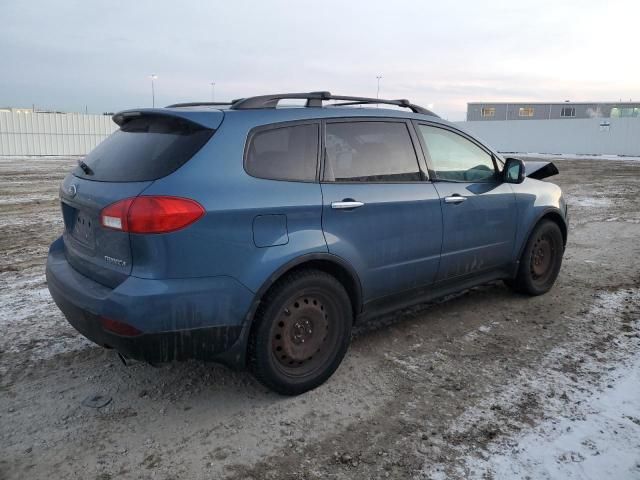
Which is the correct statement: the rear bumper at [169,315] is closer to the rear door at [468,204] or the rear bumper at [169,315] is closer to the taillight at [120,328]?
the taillight at [120,328]

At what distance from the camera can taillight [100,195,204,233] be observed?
2.53 meters

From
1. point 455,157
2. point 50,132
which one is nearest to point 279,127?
point 455,157

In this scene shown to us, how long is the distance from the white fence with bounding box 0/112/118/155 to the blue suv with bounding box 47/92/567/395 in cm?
2842

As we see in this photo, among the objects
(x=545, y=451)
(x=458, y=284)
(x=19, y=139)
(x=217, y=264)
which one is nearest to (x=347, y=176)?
(x=217, y=264)

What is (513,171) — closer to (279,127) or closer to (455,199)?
(455,199)

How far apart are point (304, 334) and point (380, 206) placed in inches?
38.4

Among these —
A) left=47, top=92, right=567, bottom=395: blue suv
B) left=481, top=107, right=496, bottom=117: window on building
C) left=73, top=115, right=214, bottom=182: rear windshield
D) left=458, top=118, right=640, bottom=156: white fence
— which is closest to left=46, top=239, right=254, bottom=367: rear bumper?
left=47, top=92, right=567, bottom=395: blue suv

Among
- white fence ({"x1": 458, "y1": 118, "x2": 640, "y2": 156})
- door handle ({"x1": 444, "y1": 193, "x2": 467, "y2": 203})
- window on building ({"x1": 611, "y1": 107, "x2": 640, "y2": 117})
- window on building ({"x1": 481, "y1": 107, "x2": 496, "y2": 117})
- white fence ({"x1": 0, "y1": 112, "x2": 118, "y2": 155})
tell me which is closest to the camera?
door handle ({"x1": 444, "y1": 193, "x2": 467, "y2": 203})

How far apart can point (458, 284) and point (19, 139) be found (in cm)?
2951

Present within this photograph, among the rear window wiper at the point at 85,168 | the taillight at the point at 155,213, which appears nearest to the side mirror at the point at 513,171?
the taillight at the point at 155,213

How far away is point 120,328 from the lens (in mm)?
2574

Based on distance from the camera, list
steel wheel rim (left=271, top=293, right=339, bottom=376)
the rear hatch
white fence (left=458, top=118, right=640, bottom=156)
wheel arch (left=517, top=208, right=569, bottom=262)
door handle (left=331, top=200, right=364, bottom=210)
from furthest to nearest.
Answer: white fence (left=458, top=118, right=640, bottom=156) → wheel arch (left=517, top=208, right=569, bottom=262) → door handle (left=331, top=200, right=364, bottom=210) → steel wheel rim (left=271, top=293, right=339, bottom=376) → the rear hatch

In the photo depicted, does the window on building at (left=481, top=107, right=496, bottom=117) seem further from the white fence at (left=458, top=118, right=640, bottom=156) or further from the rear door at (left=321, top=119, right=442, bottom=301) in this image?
the rear door at (left=321, top=119, right=442, bottom=301)

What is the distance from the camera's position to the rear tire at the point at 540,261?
15.7 ft
